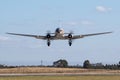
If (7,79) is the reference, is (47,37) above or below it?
above

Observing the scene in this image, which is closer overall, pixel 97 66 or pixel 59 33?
pixel 59 33

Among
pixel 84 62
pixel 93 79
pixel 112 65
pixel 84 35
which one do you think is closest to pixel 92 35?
pixel 84 35

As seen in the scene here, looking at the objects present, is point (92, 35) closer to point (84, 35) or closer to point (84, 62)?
point (84, 35)

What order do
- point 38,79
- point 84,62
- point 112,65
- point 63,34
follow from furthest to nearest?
point 84,62
point 112,65
point 63,34
point 38,79

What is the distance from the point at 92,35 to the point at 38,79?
2611 centimetres

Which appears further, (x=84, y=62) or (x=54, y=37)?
(x=84, y=62)

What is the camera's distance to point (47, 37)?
A: 106 metres

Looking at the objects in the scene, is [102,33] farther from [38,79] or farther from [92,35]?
[38,79]

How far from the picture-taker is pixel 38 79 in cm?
8719

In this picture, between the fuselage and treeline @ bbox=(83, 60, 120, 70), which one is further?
treeline @ bbox=(83, 60, 120, 70)

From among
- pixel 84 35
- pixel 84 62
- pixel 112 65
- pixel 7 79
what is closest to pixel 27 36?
pixel 84 35

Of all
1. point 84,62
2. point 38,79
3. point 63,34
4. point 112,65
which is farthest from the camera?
point 84,62

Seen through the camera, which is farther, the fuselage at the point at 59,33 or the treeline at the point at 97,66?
the treeline at the point at 97,66

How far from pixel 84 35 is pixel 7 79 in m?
27.0
